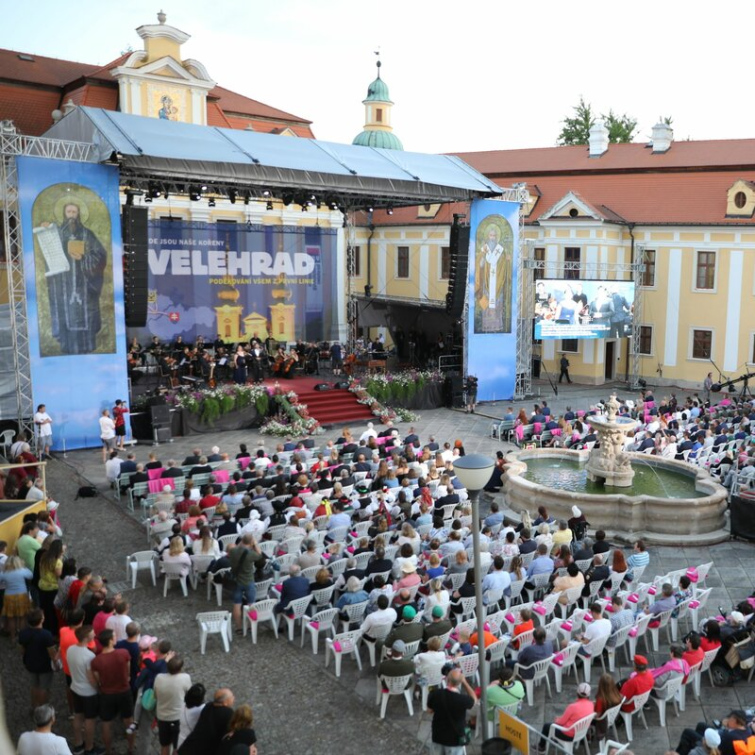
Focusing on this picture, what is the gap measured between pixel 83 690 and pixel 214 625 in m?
2.22

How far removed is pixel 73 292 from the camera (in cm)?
1930

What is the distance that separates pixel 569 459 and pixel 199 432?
10120mm

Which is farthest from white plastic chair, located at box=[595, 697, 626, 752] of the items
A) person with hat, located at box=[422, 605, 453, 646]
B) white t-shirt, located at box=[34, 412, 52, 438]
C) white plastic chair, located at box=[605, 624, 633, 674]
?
white t-shirt, located at box=[34, 412, 52, 438]

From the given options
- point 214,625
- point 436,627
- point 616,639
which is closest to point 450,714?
point 436,627

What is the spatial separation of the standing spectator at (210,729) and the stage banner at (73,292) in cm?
1438

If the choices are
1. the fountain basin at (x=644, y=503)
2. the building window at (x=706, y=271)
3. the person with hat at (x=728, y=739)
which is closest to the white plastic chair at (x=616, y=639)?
the person with hat at (x=728, y=739)

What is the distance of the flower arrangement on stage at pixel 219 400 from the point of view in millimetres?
21688

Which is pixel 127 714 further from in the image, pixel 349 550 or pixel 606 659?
pixel 606 659

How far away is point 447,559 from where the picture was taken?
432 inches

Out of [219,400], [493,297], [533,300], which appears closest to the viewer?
[219,400]

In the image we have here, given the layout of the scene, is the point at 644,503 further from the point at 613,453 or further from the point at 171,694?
the point at 171,694

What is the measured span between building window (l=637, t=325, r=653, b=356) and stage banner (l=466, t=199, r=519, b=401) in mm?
7870

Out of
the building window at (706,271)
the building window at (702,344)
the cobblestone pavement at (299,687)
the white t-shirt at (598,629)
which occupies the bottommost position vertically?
the cobblestone pavement at (299,687)

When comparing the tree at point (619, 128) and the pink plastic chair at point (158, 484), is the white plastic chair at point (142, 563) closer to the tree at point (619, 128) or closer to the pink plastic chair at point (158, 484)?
the pink plastic chair at point (158, 484)
